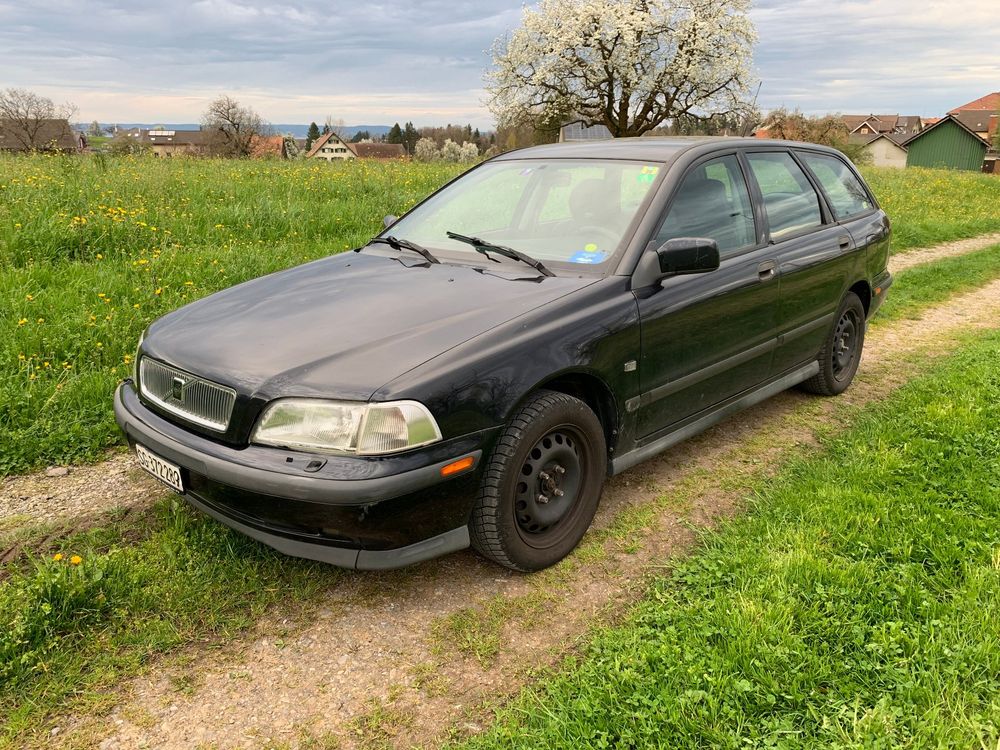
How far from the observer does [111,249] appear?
6.59m

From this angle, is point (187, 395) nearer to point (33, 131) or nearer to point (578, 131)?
point (578, 131)

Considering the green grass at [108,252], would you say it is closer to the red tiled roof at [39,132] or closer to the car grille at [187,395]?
the car grille at [187,395]

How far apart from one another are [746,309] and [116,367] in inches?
150

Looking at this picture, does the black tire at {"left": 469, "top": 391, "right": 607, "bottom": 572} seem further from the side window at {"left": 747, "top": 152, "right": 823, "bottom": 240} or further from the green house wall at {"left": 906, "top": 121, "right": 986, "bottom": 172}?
the green house wall at {"left": 906, "top": 121, "right": 986, "bottom": 172}

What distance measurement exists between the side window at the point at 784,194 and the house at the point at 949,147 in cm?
6217

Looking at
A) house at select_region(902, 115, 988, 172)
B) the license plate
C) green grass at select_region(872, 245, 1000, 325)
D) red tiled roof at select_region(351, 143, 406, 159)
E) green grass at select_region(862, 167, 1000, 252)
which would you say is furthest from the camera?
red tiled roof at select_region(351, 143, 406, 159)

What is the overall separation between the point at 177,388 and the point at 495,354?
124 cm

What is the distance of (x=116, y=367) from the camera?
4.60 metres

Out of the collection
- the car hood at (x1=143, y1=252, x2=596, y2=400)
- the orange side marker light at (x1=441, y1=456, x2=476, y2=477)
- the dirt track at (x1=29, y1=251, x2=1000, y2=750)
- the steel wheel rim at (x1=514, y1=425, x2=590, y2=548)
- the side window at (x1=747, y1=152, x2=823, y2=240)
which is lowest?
the dirt track at (x1=29, y1=251, x2=1000, y2=750)

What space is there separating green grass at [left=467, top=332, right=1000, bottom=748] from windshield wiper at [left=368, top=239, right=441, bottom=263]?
186 centimetres

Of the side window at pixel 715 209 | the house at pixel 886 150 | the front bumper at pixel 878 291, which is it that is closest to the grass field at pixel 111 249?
the side window at pixel 715 209

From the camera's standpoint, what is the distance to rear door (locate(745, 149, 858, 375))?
162 inches

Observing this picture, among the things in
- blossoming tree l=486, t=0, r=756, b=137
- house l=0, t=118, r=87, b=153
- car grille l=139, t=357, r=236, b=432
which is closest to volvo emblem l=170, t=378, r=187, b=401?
car grille l=139, t=357, r=236, b=432

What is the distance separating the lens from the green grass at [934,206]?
41.1 ft
